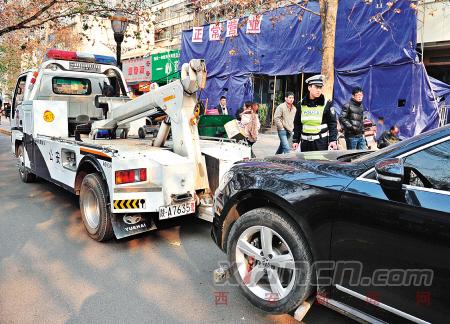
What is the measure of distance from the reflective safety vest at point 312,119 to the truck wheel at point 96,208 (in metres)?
3.18

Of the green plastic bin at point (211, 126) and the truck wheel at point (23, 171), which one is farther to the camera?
the green plastic bin at point (211, 126)

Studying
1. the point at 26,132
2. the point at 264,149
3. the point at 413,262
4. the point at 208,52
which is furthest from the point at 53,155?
the point at 208,52

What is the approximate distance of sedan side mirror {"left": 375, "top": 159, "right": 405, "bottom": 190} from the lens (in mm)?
2103

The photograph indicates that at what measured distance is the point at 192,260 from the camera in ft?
13.2

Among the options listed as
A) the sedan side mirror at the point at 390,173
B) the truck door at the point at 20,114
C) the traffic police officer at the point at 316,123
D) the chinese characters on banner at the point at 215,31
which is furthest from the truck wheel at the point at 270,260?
the chinese characters on banner at the point at 215,31

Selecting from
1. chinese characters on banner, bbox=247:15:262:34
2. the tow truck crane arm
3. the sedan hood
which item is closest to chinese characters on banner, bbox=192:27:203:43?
chinese characters on banner, bbox=247:15:262:34

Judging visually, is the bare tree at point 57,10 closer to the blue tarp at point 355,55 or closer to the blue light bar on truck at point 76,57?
the blue tarp at point 355,55

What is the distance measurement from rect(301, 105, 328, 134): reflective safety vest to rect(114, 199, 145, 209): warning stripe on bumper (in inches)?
117

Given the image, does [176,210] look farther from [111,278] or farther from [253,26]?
[253,26]

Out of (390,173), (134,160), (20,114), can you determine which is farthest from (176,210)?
(20,114)

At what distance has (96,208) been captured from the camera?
4.52 m

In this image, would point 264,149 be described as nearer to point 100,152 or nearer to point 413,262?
point 100,152

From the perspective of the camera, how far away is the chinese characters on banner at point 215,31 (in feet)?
56.3

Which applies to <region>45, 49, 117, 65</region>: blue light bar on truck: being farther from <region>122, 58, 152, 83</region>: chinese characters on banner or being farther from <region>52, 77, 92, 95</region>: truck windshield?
<region>122, 58, 152, 83</region>: chinese characters on banner
